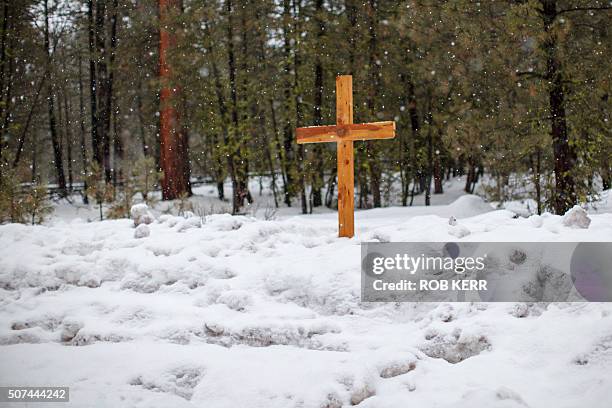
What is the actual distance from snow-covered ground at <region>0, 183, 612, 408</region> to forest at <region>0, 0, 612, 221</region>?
312cm

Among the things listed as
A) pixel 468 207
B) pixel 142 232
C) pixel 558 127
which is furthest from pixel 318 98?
pixel 142 232

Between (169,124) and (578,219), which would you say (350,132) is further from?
(169,124)

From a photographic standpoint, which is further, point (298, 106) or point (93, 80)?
point (93, 80)

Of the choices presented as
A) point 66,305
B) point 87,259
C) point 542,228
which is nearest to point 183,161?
point 87,259

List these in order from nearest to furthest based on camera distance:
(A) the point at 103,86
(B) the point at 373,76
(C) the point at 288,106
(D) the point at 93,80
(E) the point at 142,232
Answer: (E) the point at 142,232 < (B) the point at 373,76 < (C) the point at 288,106 < (A) the point at 103,86 < (D) the point at 93,80

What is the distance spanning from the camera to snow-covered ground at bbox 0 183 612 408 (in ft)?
10.8

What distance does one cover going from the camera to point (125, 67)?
46.5 ft

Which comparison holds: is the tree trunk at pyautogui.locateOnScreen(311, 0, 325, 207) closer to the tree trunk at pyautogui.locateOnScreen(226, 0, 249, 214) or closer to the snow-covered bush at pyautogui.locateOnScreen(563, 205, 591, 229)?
the tree trunk at pyautogui.locateOnScreen(226, 0, 249, 214)

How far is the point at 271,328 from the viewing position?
14.1 ft

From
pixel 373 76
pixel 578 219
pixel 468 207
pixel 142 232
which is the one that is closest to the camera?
pixel 578 219

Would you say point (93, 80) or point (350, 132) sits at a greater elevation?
point (93, 80)

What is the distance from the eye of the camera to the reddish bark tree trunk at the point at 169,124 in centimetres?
1302

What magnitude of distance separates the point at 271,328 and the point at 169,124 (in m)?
10.5

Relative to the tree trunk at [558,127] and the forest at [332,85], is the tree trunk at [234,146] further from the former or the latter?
the tree trunk at [558,127]
